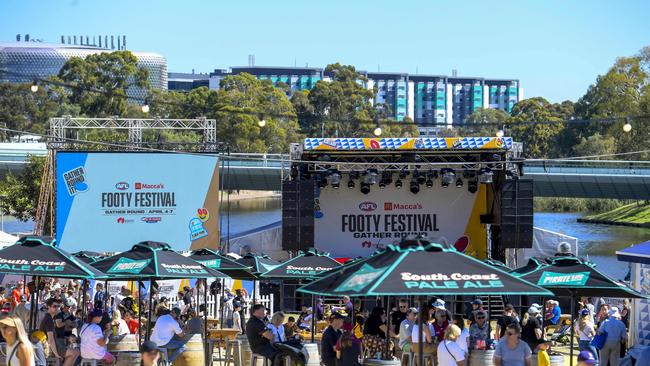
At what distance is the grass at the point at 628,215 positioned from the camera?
83.2 meters

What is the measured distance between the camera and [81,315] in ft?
59.2

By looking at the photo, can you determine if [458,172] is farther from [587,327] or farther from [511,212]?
[587,327]

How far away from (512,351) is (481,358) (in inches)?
34.0

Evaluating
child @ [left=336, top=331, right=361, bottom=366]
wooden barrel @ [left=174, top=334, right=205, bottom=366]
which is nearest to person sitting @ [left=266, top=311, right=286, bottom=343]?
wooden barrel @ [left=174, top=334, right=205, bottom=366]

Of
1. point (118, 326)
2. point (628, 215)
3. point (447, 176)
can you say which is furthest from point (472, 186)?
point (628, 215)

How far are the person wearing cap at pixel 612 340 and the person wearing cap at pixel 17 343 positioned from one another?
9.24 m

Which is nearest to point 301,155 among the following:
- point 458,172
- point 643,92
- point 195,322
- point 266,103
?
point 458,172

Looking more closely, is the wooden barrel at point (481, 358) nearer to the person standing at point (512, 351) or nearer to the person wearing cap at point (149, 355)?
the person standing at point (512, 351)

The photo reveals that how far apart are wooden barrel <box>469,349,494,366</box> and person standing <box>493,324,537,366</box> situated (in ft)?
2.42

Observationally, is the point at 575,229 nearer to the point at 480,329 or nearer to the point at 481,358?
the point at 480,329

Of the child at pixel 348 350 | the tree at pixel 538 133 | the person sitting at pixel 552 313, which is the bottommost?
the person sitting at pixel 552 313

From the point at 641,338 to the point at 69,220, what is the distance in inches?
807

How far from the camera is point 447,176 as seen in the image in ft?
94.9

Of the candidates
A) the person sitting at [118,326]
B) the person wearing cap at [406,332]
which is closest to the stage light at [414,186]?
the person sitting at [118,326]
